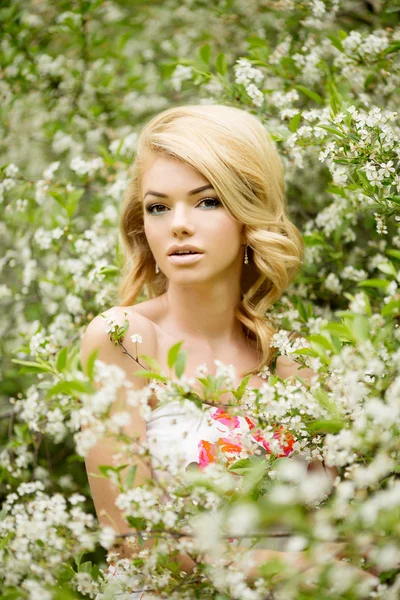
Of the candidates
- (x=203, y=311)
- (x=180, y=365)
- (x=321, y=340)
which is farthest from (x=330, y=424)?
(x=203, y=311)

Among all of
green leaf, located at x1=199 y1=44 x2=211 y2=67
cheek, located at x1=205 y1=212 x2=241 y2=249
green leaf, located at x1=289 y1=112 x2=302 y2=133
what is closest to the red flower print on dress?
cheek, located at x1=205 y1=212 x2=241 y2=249

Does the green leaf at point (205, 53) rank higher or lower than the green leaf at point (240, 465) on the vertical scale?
higher

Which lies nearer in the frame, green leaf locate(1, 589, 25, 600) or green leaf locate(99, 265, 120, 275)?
green leaf locate(1, 589, 25, 600)

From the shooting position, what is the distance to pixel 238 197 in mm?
2326

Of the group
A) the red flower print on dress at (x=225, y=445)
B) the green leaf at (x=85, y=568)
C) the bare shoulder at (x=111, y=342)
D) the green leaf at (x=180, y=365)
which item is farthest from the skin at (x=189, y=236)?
the green leaf at (x=85, y=568)

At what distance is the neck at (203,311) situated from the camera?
250cm

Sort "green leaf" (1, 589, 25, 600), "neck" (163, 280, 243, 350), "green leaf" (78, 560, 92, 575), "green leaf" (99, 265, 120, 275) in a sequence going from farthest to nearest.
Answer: "green leaf" (99, 265, 120, 275), "neck" (163, 280, 243, 350), "green leaf" (78, 560, 92, 575), "green leaf" (1, 589, 25, 600)

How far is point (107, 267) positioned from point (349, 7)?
7.42 feet

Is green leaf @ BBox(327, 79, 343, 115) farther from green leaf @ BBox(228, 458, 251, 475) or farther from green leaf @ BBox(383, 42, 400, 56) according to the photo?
green leaf @ BBox(228, 458, 251, 475)

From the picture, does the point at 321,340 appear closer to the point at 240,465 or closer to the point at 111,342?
the point at 240,465

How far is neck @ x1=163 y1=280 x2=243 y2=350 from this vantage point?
250 centimetres

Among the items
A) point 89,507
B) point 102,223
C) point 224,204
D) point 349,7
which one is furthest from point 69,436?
point 349,7

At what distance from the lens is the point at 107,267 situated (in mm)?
2840

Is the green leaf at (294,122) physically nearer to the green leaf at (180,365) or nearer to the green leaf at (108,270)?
the green leaf at (108,270)
